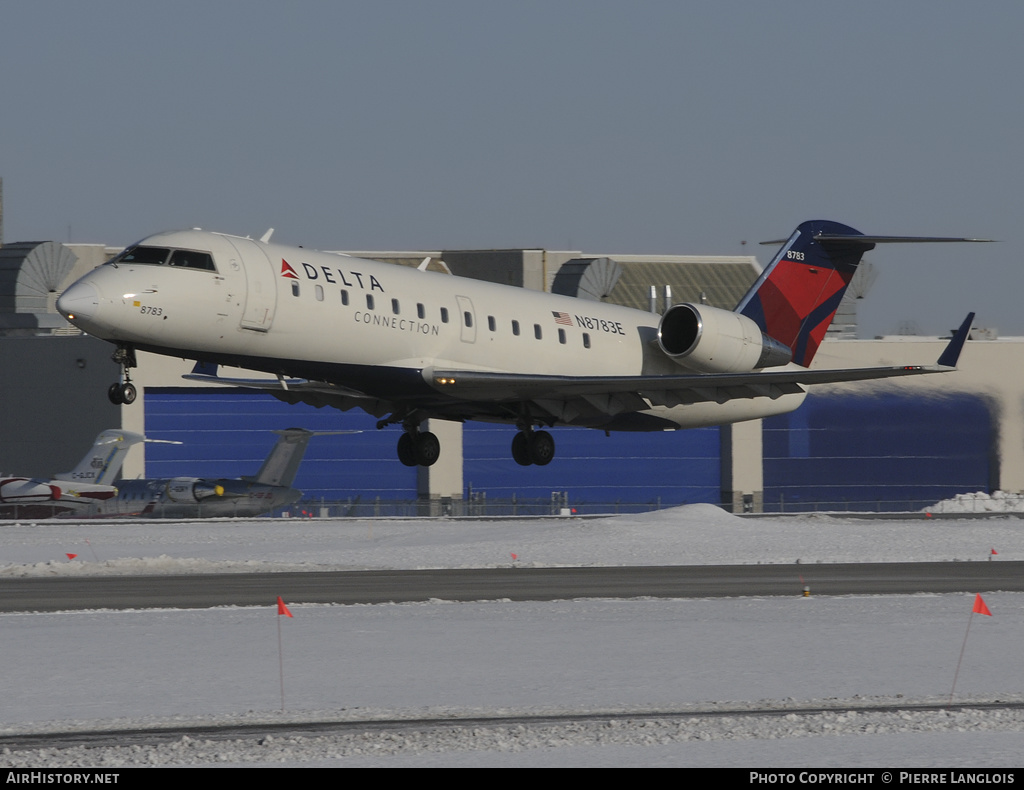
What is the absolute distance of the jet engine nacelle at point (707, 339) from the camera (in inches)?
1091

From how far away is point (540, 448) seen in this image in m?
26.6

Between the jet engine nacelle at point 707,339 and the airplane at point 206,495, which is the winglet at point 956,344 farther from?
the airplane at point 206,495

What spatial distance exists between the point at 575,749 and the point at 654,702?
276cm

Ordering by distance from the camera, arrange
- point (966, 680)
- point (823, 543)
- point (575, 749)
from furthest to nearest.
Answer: point (823, 543)
point (966, 680)
point (575, 749)

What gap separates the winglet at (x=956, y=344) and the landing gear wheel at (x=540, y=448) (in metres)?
7.35

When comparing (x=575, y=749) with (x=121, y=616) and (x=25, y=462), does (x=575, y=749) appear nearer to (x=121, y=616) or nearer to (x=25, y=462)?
(x=121, y=616)

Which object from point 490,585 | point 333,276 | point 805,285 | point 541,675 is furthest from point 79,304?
point 805,285

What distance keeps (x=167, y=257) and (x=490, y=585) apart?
9068mm

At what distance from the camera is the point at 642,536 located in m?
37.3

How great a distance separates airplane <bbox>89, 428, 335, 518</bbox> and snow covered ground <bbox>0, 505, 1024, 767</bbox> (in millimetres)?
19075

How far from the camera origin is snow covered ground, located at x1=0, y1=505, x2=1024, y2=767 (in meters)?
11.9

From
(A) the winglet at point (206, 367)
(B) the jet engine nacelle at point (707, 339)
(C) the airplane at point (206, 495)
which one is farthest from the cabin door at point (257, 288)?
(C) the airplane at point (206, 495)

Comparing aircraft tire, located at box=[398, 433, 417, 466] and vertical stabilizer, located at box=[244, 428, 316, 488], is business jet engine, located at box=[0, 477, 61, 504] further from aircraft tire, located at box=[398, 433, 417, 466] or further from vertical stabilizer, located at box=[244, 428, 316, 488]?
aircraft tire, located at box=[398, 433, 417, 466]
